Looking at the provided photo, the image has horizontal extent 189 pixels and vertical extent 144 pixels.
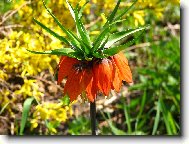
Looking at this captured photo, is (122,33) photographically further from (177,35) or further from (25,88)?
(177,35)

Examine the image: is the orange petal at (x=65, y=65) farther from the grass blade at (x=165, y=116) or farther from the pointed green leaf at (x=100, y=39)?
the grass blade at (x=165, y=116)

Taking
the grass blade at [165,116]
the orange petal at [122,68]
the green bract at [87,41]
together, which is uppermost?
the green bract at [87,41]

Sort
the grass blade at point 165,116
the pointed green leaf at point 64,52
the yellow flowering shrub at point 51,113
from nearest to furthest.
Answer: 1. the pointed green leaf at point 64,52
2. the yellow flowering shrub at point 51,113
3. the grass blade at point 165,116

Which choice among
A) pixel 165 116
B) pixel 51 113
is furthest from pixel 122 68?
pixel 165 116

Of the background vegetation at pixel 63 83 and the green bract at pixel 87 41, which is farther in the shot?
the background vegetation at pixel 63 83

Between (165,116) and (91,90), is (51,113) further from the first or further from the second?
(91,90)

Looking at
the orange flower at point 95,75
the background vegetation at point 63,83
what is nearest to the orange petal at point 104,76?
the orange flower at point 95,75

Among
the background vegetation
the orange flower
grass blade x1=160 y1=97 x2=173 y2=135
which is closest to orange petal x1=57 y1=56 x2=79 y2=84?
the orange flower
